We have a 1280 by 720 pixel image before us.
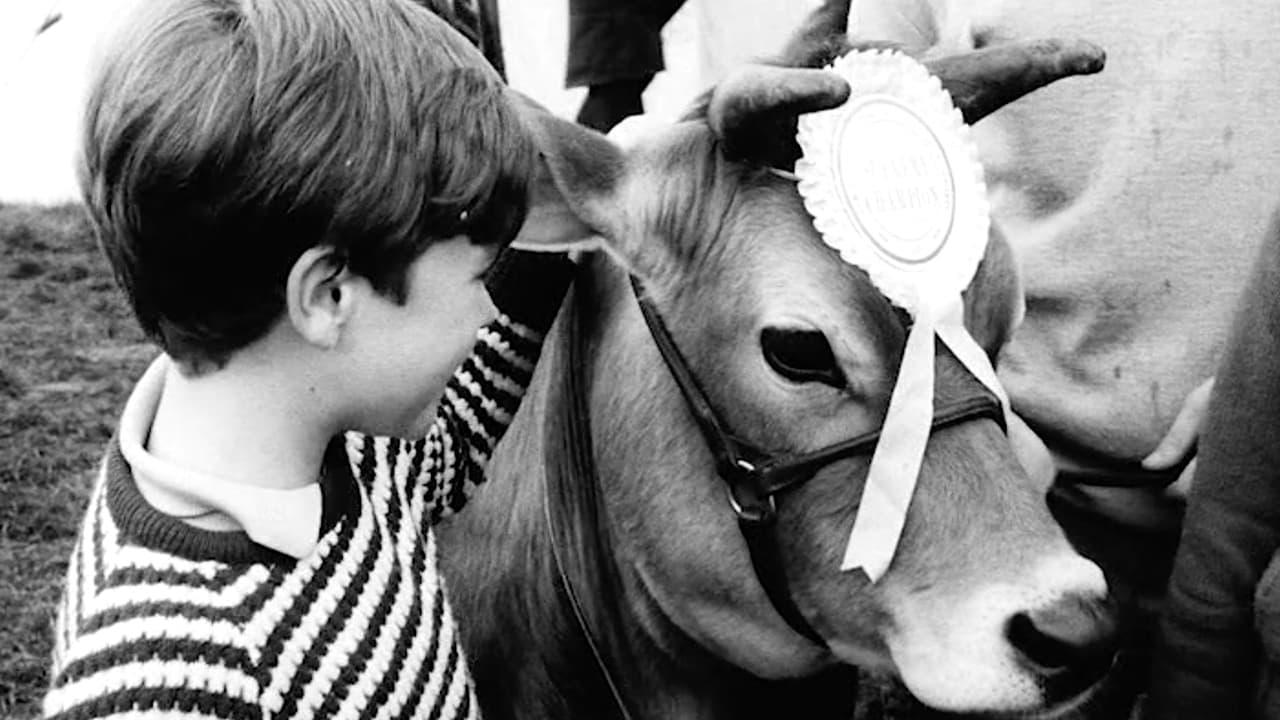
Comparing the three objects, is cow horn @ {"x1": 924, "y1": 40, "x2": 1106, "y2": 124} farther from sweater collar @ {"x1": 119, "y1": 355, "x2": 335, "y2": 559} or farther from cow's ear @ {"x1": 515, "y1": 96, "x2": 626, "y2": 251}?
sweater collar @ {"x1": 119, "y1": 355, "x2": 335, "y2": 559}

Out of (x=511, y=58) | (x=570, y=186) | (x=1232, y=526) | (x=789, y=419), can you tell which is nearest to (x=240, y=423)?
(x=570, y=186)

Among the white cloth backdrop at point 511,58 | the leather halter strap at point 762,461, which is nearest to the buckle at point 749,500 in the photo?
the leather halter strap at point 762,461

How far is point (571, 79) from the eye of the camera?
498cm

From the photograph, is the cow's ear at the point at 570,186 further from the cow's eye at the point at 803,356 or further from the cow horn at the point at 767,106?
the cow's eye at the point at 803,356

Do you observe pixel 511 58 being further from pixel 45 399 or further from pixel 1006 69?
pixel 1006 69

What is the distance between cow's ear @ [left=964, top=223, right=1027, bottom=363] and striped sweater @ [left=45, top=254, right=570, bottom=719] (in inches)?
32.2

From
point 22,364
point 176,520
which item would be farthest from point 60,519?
point 176,520

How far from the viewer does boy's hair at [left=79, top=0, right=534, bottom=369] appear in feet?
5.68

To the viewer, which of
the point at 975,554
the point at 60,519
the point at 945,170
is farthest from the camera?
the point at 60,519

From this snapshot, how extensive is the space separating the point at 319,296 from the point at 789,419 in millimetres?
651

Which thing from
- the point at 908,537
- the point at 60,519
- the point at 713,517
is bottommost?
the point at 60,519

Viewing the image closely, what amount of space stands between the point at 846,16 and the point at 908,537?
0.85 metres

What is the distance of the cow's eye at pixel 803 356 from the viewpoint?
2.13m

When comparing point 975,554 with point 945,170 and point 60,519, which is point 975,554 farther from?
point 60,519
